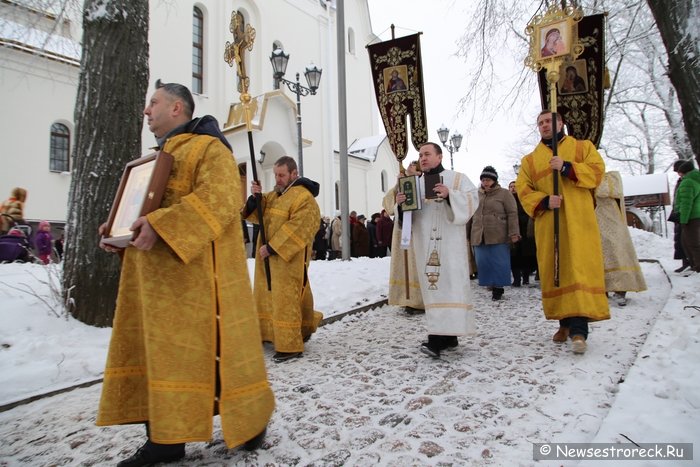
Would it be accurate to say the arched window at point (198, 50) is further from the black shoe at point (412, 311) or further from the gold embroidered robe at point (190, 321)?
the gold embroidered robe at point (190, 321)

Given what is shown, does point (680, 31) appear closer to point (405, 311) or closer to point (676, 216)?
point (405, 311)

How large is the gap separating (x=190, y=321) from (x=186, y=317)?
1.1 inches

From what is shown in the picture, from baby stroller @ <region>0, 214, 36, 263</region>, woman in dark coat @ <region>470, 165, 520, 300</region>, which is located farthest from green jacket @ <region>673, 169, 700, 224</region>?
baby stroller @ <region>0, 214, 36, 263</region>

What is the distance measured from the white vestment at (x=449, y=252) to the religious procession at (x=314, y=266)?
2 cm

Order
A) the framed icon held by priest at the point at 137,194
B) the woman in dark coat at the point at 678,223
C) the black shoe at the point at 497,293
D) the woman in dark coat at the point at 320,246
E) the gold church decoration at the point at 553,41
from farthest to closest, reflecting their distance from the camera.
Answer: the woman in dark coat at the point at 320,246
the woman in dark coat at the point at 678,223
the black shoe at the point at 497,293
the gold church decoration at the point at 553,41
the framed icon held by priest at the point at 137,194

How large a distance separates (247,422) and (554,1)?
9.30 m

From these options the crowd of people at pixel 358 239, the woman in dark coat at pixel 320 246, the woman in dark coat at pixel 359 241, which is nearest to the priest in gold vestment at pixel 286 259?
the crowd of people at pixel 358 239

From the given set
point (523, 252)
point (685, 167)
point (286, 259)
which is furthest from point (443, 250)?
point (685, 167)

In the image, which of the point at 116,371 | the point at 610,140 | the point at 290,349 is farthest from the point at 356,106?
the point at 116,371

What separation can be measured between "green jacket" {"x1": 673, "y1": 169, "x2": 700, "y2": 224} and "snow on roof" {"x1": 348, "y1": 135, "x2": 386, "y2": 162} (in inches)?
832

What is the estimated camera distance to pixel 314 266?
987cm

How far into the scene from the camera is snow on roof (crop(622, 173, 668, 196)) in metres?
25.9

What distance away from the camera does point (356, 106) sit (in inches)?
1224

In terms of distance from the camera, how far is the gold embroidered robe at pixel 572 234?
165 inches
